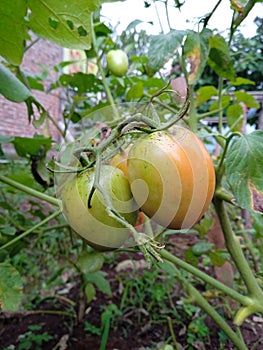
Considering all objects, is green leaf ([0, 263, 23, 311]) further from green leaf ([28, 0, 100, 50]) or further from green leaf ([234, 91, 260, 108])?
green leaf ([234, 91, 260, 108])

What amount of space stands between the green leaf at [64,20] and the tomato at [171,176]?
314 millimetres

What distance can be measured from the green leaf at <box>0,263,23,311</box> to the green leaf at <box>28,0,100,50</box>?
1.50ft

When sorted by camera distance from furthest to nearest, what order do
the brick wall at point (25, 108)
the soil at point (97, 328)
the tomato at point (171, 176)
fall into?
the brick wall at point (25, 108)
the soil at point (97, 328)
the tomato at point (171, 176)

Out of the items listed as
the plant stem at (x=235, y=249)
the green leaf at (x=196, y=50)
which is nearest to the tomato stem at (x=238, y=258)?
the plant stem at (x=235, y=249)

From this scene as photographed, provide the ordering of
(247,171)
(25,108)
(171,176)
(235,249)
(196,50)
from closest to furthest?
1. (171,176)
2. (247,171)
3. (196,50)
4. (235,249)
5. (25,108)

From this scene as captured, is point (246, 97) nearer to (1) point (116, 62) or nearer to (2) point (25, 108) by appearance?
(1) point (116, 62)

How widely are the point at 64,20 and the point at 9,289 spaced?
20.3 inches

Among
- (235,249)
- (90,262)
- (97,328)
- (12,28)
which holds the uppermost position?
(12,28)

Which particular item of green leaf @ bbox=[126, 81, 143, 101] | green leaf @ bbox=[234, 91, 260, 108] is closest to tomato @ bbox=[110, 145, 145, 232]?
green leaf @ bbox=[126, 81, 143, 101]

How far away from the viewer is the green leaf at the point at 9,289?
2.17ft

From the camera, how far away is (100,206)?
0.40 metres

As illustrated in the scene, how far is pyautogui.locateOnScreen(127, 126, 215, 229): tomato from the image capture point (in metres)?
0.38

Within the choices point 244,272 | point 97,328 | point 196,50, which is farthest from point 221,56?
point 97,328

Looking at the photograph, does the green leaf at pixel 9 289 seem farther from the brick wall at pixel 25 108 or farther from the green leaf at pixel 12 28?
the brick wall at pixel 25 108
